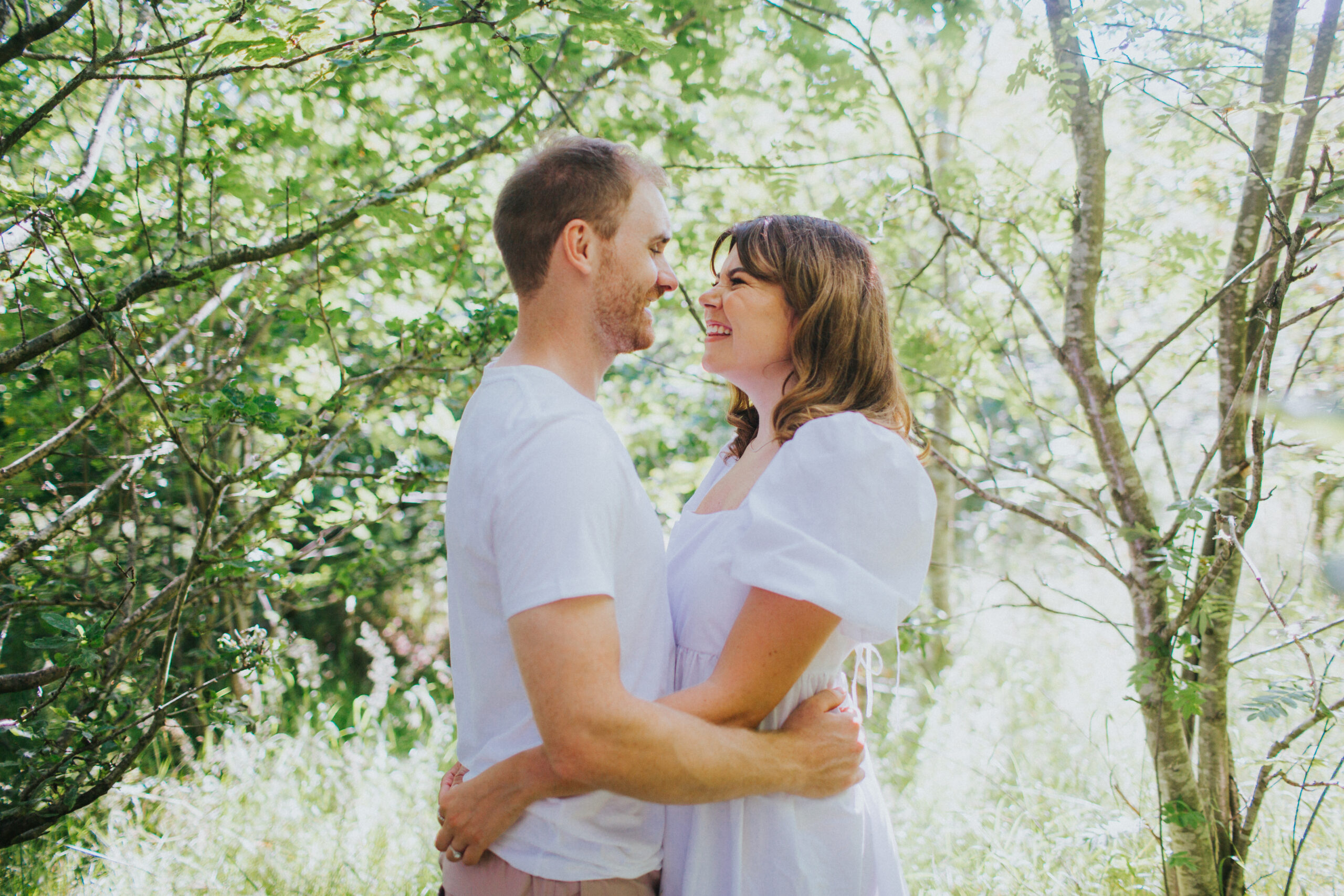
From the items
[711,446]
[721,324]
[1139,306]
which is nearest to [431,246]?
[721,324]

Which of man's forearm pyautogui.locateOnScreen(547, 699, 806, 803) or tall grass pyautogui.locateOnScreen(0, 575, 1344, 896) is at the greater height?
man's forearm pyautogui.locateOnScreen(547, 699, 806, 803)

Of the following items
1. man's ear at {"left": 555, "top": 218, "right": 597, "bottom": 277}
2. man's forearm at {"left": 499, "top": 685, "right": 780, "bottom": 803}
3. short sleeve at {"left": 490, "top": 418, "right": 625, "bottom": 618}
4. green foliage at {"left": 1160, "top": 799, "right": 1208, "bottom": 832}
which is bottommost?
green foliage at {"left": 1160, "top": 799, "right": 1208, "bottom": 832}

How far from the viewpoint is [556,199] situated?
1.38 metres

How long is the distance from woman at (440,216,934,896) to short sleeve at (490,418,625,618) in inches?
10.5

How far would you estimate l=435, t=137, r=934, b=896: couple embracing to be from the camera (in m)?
1.05

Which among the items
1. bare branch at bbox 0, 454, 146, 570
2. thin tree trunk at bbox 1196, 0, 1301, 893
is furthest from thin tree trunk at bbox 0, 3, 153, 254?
thin tree trunk at bbox 1196, 0, 1301, 893

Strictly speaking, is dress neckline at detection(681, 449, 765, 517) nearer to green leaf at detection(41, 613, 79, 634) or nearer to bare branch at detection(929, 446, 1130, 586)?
bare branch at detection(929, 446, 1130, 586)

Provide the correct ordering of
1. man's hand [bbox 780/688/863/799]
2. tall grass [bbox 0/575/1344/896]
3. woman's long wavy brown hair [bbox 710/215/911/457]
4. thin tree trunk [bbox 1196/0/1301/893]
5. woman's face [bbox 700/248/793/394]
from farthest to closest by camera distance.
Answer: tall grass [bbox 0/575/1344/896] < thin tree trunk [bbox 1196/0/1301/893] < woman's face [bbox 700/248/793/394] < woman's long wavy brown hair [bbox 710/215/911/457] < man's hand [bbox 780/688/863/799]

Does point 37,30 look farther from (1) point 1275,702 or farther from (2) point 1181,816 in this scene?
(2) point 1181,816

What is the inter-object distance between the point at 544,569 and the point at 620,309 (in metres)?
0.56

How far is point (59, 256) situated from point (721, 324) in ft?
5.84

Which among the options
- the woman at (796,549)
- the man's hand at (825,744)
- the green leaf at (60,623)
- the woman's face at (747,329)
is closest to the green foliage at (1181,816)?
the woman at (796,549)

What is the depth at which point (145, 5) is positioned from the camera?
2516 millimetres

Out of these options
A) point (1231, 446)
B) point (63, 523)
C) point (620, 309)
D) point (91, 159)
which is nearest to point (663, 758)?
point (620, 309)
